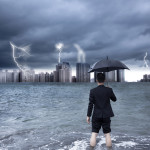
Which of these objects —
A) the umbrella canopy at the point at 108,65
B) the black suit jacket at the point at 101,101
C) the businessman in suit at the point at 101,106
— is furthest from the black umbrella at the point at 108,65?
the black suit jacket at the point at 101,101

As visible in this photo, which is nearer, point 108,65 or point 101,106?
point 101,106

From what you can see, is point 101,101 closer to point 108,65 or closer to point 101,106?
point 101,106

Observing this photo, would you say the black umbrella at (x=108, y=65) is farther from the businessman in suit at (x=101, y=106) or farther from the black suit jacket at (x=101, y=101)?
the black suit jacket at (x=101, y=101)

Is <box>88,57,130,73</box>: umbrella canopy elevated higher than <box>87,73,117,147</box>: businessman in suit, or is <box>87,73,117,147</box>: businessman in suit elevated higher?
<box>88,57,130,73</box>: umbrella canopy

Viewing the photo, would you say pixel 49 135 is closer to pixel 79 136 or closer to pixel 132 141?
pixel 79 136

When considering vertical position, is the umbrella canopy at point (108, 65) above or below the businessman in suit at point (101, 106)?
above

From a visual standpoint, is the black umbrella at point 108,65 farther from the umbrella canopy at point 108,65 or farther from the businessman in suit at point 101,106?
the businessman in suit at point 101,106

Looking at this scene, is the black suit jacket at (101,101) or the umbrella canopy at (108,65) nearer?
the black suit jacket at (101,101)

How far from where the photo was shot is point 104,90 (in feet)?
16.1

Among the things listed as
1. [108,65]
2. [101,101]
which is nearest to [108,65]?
[108,65]

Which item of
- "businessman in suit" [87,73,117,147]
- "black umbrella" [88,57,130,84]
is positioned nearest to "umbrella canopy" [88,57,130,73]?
"black umbrella" [88,57,130,84]

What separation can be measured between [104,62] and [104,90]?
4.36ft

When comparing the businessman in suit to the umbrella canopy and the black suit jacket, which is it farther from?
the umbrella canopy

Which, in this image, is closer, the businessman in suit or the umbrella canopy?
the businessman in suit
